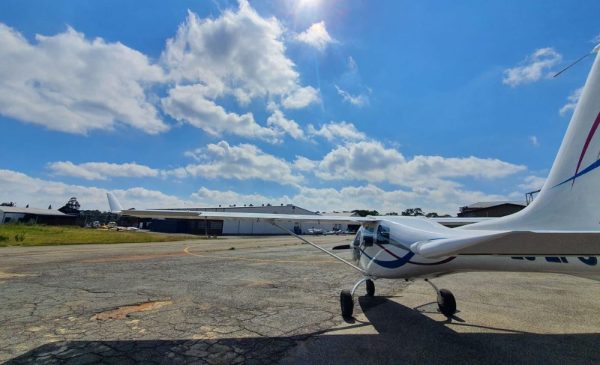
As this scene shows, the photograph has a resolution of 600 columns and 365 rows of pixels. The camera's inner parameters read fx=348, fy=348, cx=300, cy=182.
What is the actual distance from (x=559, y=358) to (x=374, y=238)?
434cm

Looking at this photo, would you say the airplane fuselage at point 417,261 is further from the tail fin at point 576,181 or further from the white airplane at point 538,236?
the tail fin at point 576,181

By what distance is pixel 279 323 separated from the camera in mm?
7477

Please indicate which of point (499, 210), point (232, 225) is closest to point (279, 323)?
point (499, 210)

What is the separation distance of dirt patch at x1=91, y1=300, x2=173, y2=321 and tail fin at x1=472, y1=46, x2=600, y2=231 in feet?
26.9

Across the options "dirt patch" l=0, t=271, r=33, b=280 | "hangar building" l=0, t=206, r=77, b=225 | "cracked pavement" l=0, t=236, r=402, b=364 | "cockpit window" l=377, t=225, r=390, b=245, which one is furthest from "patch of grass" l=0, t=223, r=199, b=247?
Answer: "hangar building" l=0, t=206, r=77, b=225

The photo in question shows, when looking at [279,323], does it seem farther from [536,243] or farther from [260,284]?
[536,243]

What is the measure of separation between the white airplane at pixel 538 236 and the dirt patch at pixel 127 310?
15.4 feet

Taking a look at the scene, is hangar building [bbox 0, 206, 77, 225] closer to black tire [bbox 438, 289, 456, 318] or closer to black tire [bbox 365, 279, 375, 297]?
black tire [bbox 365, 279, 375, 297]

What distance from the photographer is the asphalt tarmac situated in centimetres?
563

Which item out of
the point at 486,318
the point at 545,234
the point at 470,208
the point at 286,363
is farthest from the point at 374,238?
the point at 470,208

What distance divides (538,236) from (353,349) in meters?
3.47

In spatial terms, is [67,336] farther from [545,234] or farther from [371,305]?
[545,234]

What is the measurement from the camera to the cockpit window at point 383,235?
8516 mm

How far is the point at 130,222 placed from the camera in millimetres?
124250
